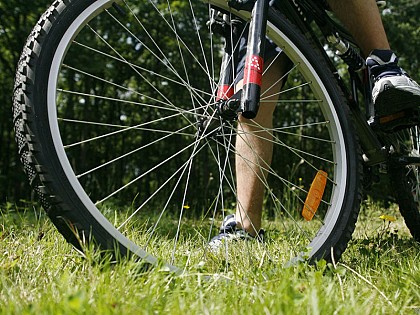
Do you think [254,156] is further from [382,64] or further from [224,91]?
[382,64]

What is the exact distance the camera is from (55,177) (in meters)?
1.05

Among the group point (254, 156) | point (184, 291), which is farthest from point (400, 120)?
point (184, 291)

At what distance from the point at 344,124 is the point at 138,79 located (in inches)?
394

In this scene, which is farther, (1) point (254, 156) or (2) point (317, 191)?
(1) point (254, 156)

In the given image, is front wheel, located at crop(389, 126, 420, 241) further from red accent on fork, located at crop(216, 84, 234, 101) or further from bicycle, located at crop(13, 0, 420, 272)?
red accent on fork, located at crop(216, 84, 234, 101)

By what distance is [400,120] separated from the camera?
5.82ft

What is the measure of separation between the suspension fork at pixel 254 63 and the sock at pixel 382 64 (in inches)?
20.2

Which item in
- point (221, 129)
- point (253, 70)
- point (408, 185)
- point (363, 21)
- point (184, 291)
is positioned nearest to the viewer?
point (184, 291)

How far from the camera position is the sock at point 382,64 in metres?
1.71

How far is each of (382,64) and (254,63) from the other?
58cm

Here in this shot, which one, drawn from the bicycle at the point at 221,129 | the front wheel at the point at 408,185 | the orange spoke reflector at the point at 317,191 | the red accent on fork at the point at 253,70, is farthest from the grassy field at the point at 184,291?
the front wheel at the point at 408,185

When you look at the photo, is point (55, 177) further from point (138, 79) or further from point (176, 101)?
point (138, 79)

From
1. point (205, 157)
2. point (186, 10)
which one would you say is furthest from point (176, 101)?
point (186, 10)

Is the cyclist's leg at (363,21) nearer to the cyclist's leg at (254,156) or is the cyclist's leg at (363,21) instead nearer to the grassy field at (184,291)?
the cyclist's leg at (254,156)
